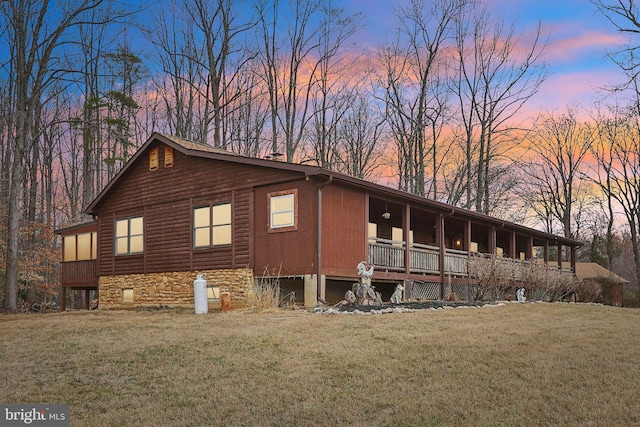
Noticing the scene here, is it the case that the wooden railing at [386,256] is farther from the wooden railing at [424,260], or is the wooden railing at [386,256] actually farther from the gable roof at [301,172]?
the gable roof at [301,172]

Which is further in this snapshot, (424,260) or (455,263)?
(455,263)

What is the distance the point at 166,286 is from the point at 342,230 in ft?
22.7

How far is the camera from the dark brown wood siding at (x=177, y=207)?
63.3 ft

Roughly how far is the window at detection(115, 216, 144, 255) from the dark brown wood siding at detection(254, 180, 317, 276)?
6.11m

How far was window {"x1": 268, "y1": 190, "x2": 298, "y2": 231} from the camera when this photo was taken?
18.1m

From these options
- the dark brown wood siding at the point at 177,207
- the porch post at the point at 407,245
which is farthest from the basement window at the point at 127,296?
the porch post at the point at 407,245

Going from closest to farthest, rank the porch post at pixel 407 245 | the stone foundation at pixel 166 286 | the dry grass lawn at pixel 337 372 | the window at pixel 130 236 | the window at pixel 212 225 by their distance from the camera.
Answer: the dry grass lawn at pixel 337 372 < the stone foundation at pixel 166 286 < the window at pixel 212 225 < the porch post at pixel 407 245 < the window at pixel 130 236

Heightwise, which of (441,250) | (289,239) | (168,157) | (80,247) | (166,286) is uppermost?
(168,157)

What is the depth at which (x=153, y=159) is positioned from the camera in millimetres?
22531

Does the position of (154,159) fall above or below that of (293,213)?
above

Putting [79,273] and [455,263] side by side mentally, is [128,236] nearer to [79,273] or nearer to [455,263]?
[79,273]

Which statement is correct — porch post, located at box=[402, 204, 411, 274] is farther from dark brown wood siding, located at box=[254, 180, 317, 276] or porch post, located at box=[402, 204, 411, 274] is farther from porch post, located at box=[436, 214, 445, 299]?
dark brown wood siding, located at box=[254, 180, 317, 276]

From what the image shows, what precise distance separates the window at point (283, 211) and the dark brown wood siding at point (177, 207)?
507mm

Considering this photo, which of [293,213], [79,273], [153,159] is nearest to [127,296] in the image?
[79,273]
